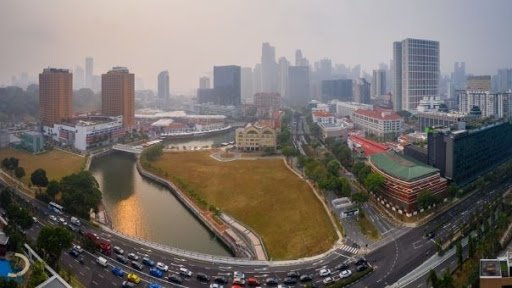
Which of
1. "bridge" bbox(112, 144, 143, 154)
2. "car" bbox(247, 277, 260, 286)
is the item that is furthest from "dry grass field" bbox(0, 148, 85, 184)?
"car" bbox(247, 277, 260, 286)

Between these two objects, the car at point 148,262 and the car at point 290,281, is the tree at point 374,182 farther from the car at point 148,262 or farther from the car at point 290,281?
the car at point 148,262

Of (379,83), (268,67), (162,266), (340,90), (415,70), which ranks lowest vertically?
(162,266)

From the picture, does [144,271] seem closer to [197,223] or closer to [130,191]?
[197,223]

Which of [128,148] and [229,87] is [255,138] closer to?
[128,148]

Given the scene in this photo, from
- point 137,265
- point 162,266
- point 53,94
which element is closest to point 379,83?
point 53,94

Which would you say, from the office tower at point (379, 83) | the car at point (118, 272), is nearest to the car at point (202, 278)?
the car at point (118, 272)

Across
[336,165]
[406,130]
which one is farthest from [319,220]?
[406,130]
